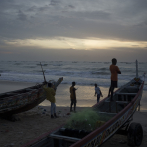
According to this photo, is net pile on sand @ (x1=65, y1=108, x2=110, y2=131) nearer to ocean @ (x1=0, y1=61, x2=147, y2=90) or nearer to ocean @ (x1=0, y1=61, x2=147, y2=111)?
ocean @ (x1=0, y1=61, x2=147, y2=111)

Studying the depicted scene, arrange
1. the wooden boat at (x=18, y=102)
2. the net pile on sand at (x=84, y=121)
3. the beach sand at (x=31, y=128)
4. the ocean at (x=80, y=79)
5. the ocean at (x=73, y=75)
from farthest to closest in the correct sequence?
the ocean at (x=73, y=75), the ocean at (x=80, y=79), the wooden boat at (x=18, y=102), the beach sand at (x=31, y=128), the net pile on sand at (x=84, y=121)

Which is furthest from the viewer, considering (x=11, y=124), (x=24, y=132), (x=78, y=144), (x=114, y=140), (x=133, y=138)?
(x=11, y=124)

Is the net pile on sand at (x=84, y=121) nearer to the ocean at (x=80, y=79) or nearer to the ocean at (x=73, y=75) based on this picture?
the ocean at (x=80, y=79)

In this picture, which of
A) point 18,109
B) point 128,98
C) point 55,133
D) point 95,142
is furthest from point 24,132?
point 128,98

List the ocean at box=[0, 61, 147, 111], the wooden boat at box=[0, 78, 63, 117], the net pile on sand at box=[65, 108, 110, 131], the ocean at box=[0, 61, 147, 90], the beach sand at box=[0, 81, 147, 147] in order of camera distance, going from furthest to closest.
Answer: the ocean at box=[0, 61, 147, 90]
the ocean at box=[0, 61, 147, 111]
the wooden boat at box=[0, 78, 63, 117]
the beach sand at box=[0, 81, 147, 147]
the net pile on sand at box=[65, 108, 110, 131]

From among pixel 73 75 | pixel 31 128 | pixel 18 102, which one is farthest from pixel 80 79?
pixel 31 128

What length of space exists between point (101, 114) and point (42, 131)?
9.23 feet

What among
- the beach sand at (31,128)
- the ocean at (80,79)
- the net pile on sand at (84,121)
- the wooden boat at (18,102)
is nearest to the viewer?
the net pile on sand at (84,121)

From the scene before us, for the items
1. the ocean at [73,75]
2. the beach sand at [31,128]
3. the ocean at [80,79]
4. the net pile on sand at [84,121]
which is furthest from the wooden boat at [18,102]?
the ocean at [73,75]

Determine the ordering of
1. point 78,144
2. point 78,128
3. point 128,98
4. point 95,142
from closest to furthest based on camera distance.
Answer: point 78,144 < point 95,142 < point 78,128 < point 128,98

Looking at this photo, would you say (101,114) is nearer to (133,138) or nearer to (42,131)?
(133,138)

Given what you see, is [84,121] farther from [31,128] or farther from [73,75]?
[73,75]

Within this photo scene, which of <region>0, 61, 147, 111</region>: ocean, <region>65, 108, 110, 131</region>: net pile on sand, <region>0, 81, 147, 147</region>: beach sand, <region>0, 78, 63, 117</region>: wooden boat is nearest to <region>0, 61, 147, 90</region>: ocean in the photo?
<region>0, 61, 147, 111</region>: ocean

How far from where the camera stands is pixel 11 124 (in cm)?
729
